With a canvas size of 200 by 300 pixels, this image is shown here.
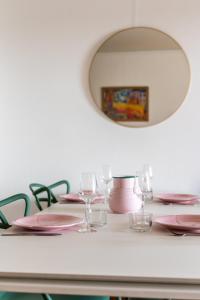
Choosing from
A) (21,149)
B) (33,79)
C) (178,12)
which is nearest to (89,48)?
(33,79)

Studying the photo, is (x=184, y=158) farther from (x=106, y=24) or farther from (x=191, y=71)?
(x=106, y=24)

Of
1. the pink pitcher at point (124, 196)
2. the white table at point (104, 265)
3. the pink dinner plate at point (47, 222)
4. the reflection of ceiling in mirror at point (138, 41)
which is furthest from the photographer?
the reflection of ceiling in mirror at point (138, 41)

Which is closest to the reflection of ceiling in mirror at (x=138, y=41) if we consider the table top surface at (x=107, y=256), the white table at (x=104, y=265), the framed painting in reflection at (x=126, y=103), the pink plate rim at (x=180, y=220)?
the framed painting in reflection at (x=126, y=103)

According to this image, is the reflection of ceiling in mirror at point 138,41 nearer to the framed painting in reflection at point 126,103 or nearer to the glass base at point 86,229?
the framed painting in reflection at point 126,103

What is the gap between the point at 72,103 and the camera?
3.10 meters

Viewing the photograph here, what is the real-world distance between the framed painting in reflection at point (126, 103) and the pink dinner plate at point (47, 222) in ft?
4.83

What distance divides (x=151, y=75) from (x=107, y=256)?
2062 millimetres

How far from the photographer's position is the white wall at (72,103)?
2986 mm

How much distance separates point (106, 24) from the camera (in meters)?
3.03

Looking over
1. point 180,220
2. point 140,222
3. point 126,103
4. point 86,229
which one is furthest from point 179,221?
point 126,103

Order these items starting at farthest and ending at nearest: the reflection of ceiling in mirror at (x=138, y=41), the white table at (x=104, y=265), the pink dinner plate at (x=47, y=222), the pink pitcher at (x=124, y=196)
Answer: the reflection of ceiling in mirror at (x=138, y=41)
the pink pitcher at (x=124, y=196)
the pink dinner plate at (x=47, y=222)
the white table at (x=104, y=265)

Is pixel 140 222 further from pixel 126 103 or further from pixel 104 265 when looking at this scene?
pixel 126 103

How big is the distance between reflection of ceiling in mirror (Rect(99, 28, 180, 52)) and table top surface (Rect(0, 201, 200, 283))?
177 centimetres

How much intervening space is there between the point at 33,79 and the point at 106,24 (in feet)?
2.22
